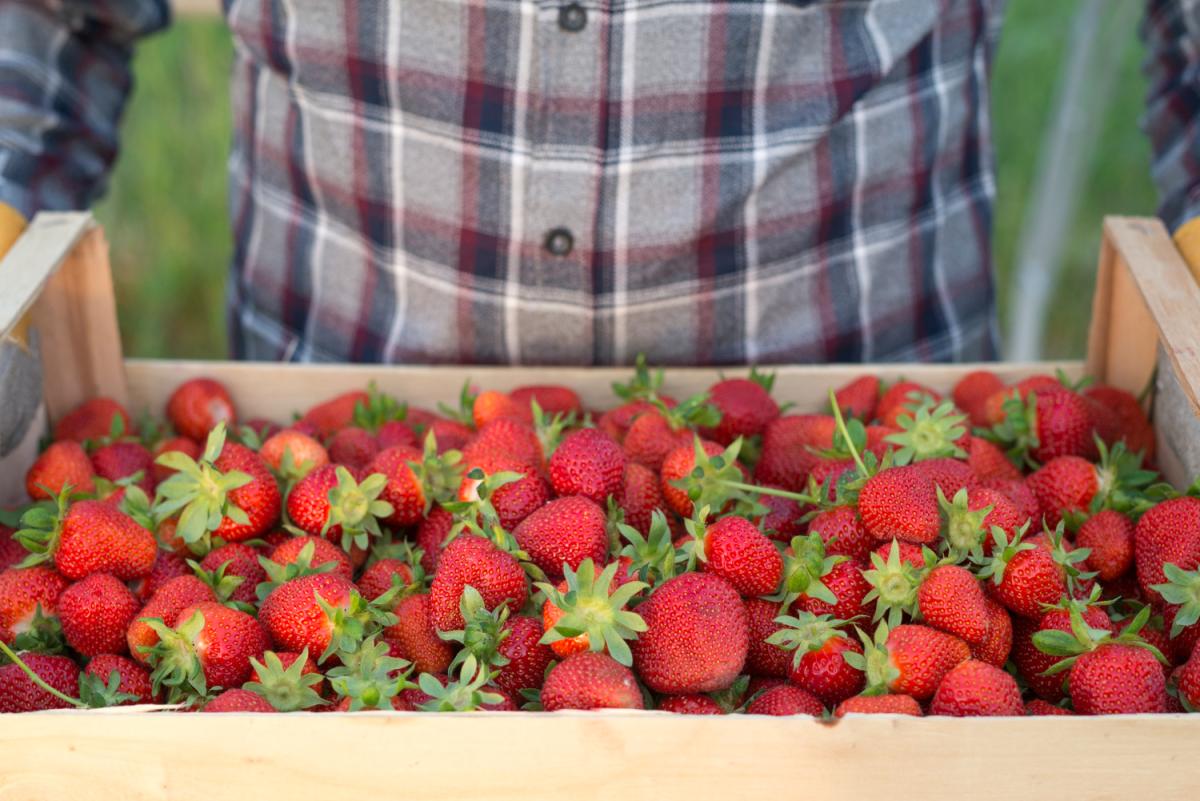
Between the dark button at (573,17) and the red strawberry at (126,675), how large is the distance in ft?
2.31

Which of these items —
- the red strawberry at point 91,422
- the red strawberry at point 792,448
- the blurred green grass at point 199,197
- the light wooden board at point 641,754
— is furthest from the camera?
the blurred green grass at point 199,197

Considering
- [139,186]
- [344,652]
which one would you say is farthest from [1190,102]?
[139,186]

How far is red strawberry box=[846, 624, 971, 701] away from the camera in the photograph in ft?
2.59

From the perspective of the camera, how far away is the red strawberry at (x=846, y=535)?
34.5 inches

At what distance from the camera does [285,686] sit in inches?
31.4

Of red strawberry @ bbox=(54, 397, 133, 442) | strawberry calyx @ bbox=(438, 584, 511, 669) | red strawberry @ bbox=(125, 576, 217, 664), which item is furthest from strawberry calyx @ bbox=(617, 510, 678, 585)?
red strawberry @ bbox=(54, 397, 133, 442)

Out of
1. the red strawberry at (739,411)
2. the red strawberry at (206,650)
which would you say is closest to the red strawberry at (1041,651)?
the red strawberry at (739,411)

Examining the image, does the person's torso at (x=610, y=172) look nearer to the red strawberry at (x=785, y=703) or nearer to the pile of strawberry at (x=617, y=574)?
the pile of strawberry at (x=617, y=574)

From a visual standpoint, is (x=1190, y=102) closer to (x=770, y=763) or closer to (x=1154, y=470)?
(x=1154, y=470)

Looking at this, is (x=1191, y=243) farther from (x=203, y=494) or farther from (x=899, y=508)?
(x=203, y=494)

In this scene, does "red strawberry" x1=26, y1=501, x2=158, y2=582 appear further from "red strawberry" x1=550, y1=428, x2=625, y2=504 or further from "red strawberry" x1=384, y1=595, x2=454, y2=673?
"red strawberry" x1=550, y1=428, x2=625, y2=504

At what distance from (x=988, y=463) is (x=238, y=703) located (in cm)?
62

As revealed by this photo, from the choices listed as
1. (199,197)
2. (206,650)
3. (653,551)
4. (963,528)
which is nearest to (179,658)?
(206,650)

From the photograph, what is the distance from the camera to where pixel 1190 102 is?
1.37 m
